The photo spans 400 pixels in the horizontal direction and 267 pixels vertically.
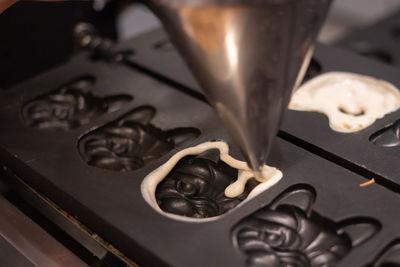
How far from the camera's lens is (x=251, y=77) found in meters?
0.69

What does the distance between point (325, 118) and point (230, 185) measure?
Result: 0.26 metres

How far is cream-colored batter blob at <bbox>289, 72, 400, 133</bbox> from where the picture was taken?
3.52 feet

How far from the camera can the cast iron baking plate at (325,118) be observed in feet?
3.11

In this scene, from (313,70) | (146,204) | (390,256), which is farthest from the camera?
(313,70)

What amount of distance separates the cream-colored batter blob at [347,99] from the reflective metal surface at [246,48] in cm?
34

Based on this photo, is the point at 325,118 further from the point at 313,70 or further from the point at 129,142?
the point at 129,142

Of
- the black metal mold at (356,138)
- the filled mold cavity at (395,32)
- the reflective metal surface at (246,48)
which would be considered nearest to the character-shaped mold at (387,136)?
the black metal mold at (356,138)

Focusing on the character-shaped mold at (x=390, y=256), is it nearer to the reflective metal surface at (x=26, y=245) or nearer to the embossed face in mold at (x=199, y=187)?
the embossed face in mold at (x=199, y=187)

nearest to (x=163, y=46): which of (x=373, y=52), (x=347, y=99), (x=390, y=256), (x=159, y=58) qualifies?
(x=159, y=58)

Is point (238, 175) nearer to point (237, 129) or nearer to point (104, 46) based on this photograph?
point (237, 129)

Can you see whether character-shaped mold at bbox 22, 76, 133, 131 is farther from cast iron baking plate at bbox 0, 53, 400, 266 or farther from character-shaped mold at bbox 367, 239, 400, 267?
character-shaped mold at bbox 367, 239, 400, 267

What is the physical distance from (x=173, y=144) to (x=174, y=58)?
323mm

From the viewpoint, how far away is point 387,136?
1.02 m

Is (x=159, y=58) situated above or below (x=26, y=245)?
above
